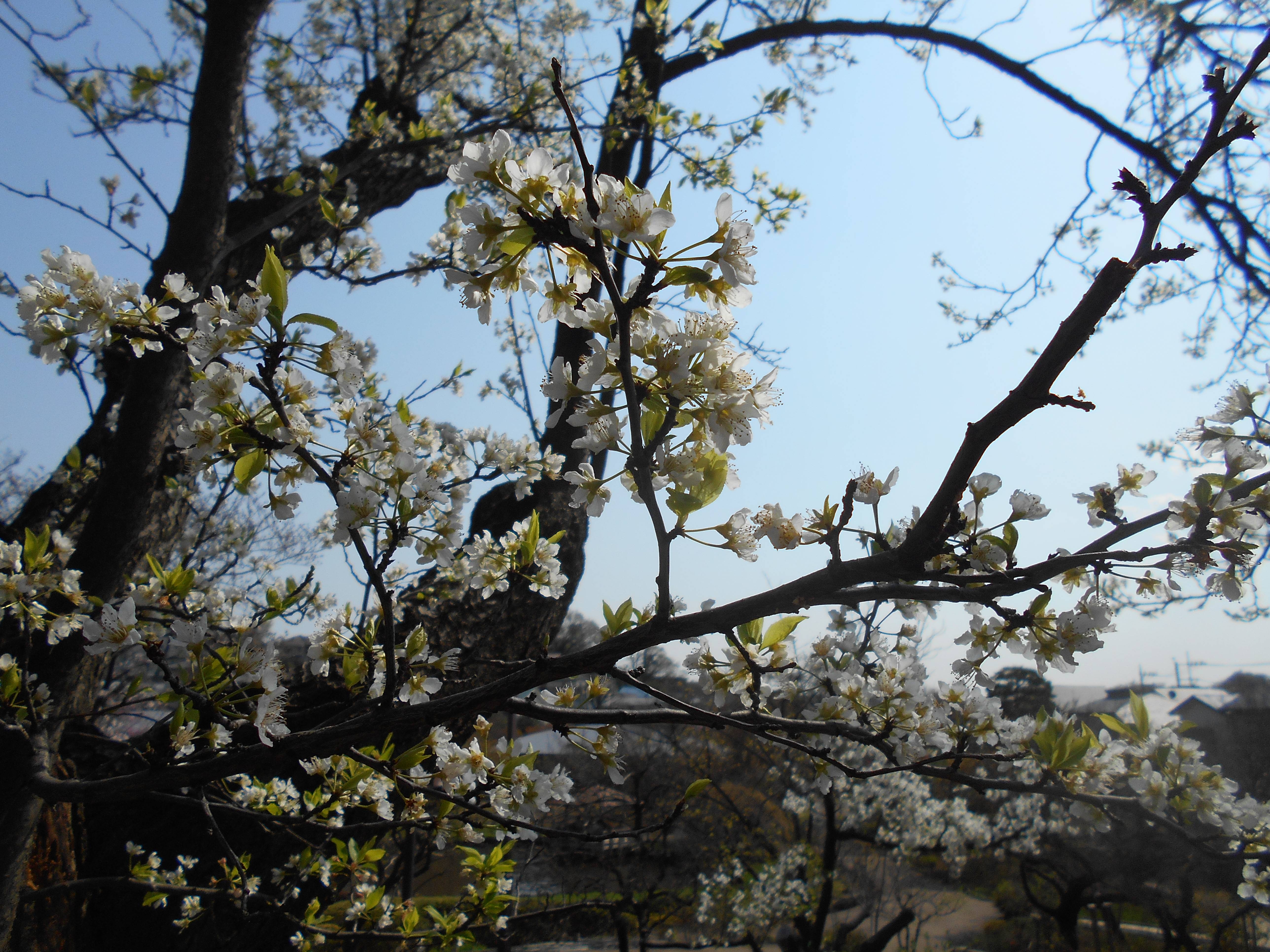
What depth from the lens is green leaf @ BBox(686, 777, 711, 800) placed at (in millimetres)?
1248

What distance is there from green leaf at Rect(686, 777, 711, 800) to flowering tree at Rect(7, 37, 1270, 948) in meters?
0.07

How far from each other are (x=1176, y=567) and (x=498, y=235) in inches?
44.4

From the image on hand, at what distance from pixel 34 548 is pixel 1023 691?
18.8 meters

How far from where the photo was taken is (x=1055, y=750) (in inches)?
51.1

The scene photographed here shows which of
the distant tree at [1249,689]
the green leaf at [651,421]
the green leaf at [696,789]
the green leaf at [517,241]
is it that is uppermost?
the green leaf at [517,241]

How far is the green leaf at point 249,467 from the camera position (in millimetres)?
1054

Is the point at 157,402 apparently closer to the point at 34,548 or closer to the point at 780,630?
the point at 34,548

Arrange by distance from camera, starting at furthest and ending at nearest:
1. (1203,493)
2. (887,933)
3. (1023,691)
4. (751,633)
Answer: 1. (1023,691)
2. (887,933)
3. (751,633)
4. (1203,493)

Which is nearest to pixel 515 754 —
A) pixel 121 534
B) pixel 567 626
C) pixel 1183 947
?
pixel 121 534

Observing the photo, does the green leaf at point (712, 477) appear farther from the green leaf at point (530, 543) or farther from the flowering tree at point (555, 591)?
the green leaf at point (530, 543)

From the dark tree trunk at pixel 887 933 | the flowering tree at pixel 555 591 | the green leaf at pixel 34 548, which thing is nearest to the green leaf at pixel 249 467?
the flowering tree at pixel 555 591

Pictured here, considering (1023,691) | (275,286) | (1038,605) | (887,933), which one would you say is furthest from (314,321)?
(1023,691)

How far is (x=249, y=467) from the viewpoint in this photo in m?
1.06

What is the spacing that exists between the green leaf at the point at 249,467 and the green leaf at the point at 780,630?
0.94 m
